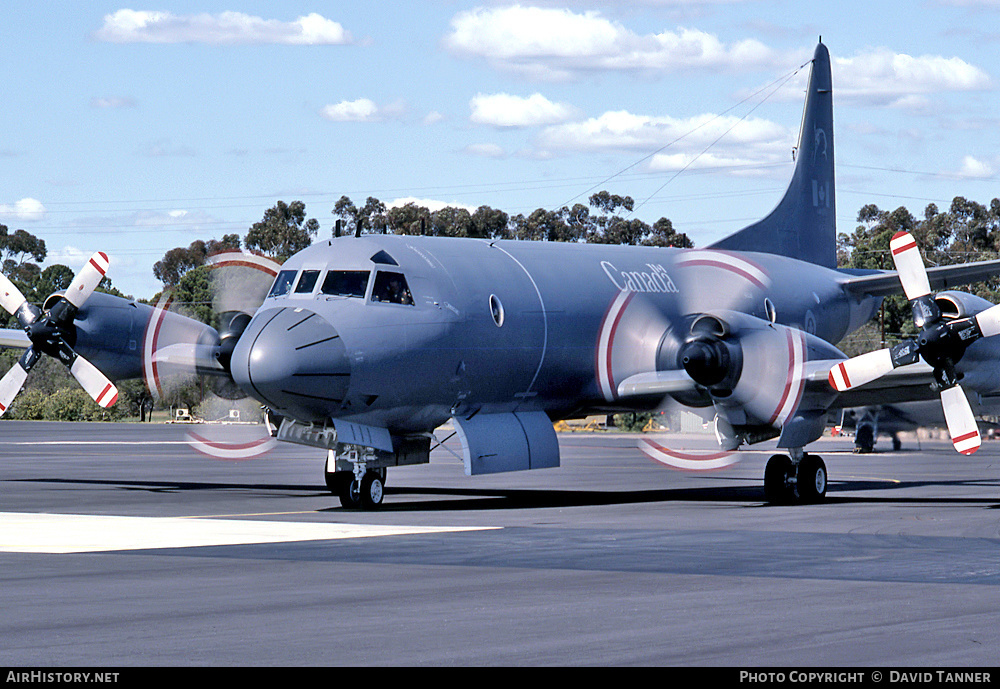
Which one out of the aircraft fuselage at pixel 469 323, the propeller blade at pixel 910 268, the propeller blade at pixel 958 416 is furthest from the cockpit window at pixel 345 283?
the propeller blade at pixel 958 416

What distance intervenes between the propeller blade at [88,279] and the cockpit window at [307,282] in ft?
18.6

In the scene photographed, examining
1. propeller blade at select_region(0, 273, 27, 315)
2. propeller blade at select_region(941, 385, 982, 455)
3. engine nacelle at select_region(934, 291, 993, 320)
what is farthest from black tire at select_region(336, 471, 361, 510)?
engine nacelle at select_region(934, 291, 993, 320)

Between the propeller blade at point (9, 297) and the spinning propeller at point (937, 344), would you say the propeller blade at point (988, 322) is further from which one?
the propeller blade at point (9, 297)

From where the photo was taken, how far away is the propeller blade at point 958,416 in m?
21.8

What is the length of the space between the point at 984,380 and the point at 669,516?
18.4ft

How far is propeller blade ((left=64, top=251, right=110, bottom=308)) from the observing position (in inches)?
1046

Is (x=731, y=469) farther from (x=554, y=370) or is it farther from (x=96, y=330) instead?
(x=96, y=330)

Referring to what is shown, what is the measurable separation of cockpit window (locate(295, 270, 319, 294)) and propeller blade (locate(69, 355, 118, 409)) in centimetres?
A: 569

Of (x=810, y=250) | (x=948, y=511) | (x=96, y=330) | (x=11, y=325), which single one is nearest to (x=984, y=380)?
(x=948, y=511)

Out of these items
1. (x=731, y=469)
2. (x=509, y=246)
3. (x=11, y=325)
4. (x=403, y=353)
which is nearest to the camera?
(x=403, y=353)

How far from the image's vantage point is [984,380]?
22.4 m

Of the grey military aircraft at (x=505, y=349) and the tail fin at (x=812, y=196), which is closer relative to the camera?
the grey military aircraft at (x=505, y=349)

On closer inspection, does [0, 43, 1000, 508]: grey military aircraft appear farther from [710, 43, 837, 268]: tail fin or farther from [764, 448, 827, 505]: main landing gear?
[710, 43, 837, 268]: tail fin

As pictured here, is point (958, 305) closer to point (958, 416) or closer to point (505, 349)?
point (958, 416)
